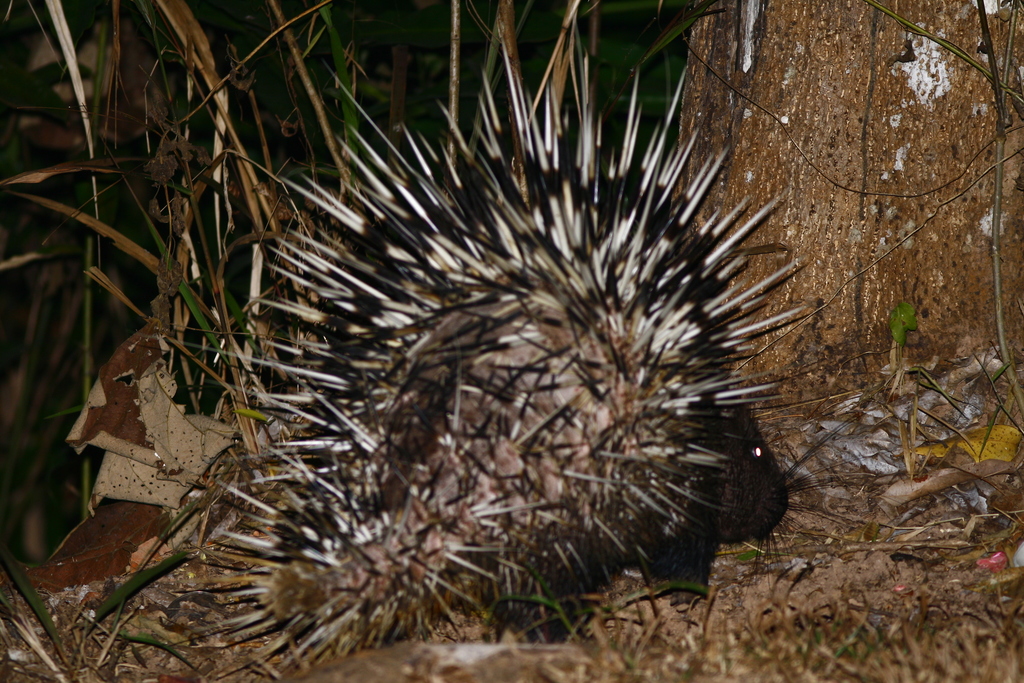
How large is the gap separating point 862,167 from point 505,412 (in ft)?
6.48

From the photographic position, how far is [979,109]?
3494 millimetres

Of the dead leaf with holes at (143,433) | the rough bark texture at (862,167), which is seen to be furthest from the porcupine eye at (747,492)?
the dead leaf with holes at (143,433)

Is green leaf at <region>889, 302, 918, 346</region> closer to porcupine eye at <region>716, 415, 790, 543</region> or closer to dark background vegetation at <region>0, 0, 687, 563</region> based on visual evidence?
porcupine eye at <region>716, 415, 790, 543</region>

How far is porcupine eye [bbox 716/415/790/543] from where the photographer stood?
10.2 feet

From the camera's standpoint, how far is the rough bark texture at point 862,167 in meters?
3.45

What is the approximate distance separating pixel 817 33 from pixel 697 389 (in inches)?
66.2

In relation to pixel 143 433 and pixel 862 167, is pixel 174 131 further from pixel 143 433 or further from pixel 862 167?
pixel 862 167

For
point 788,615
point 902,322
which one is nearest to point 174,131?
point 788,615

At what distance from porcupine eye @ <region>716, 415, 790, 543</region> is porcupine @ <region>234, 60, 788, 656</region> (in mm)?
84

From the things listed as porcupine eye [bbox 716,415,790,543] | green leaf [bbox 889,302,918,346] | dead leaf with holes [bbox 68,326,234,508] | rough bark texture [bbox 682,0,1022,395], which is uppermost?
rough bark texture [bbox 682,0,1022,395]

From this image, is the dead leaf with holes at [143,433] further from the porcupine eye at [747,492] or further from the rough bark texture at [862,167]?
the rough bark texture at [862,167]

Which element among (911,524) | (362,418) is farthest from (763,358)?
(362,418)

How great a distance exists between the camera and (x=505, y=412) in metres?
2.42

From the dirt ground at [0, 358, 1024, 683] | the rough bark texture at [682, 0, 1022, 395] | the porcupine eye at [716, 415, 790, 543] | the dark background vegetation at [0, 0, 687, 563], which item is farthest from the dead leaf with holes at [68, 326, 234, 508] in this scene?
the rough bark texture at [682, 0, 1022, 395]
